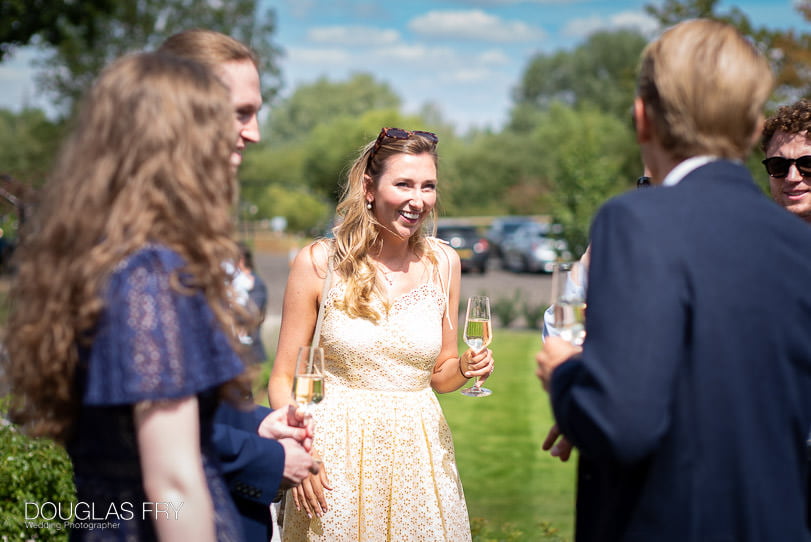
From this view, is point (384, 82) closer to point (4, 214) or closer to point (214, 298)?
point (4, 214)

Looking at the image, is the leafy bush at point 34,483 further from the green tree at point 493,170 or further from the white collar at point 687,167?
the green tree at point 493,170

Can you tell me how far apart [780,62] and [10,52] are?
46.9ft

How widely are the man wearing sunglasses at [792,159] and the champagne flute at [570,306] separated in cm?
214

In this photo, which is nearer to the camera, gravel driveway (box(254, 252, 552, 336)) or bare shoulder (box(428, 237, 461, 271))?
bare shoulder (box(428, 237, 461, 271))

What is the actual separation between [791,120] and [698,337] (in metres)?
2.53

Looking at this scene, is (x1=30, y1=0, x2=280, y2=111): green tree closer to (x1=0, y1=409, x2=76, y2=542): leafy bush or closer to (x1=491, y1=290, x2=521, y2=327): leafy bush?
(x1=491, y1=290, x2=521, y2=327): leafy bush

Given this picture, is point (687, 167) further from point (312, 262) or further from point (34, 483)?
point (34, 483)

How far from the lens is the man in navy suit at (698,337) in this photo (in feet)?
5.65

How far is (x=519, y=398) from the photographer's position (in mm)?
11008

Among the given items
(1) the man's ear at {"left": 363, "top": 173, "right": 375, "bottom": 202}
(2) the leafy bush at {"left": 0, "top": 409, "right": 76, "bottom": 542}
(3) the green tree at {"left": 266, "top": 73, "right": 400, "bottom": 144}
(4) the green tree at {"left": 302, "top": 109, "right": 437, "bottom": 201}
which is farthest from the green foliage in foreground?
(3) the green tree at {"left": 266, "top": 73, "right": 400, "bottom": 144}

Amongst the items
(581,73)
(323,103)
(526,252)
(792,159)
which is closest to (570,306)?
(792,159)

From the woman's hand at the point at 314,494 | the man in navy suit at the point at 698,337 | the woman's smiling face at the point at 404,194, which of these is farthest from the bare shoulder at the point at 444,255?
the man in navy suit at the point at 698,337

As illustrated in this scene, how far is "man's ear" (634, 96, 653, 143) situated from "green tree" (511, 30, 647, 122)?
83.3 meters

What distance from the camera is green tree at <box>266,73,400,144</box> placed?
109 meters
